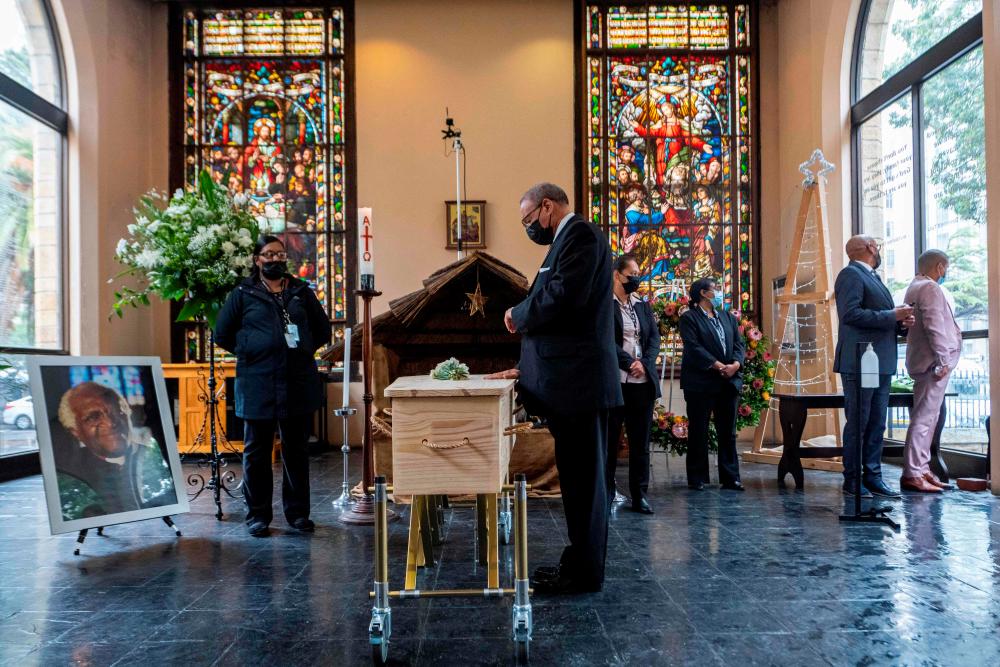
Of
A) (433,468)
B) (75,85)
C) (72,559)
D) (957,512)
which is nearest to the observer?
(433,468)

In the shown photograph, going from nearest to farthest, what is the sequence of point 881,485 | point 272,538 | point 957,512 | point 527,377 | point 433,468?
point 433,468
point 527,377
point 272,538
point 957,512
point 881,485

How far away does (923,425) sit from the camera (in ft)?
16.2

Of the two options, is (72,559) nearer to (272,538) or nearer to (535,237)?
(272,538)

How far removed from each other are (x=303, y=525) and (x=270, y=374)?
80 cm

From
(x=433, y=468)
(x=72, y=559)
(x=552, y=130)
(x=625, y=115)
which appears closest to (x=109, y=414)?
(x=72, y=559)

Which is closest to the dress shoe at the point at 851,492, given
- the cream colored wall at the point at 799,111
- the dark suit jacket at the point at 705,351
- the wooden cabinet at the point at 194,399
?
the dark suit jacket at the point at 705,351

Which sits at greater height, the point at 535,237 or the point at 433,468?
the point at 535,237

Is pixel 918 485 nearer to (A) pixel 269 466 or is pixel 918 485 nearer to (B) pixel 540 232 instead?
(B) pixel 540 232

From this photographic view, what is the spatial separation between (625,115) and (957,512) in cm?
509

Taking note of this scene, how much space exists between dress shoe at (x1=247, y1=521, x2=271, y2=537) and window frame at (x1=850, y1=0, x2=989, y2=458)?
15.3 ft

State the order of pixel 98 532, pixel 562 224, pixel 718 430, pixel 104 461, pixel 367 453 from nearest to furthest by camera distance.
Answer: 1. pixel 562 224
2. pixel 104 461
3. pixel 98 532
4. pixel 367 453
5. pixel 718 430

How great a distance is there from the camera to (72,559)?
351 centimetres

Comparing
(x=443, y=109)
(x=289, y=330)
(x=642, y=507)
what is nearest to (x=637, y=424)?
(x=642, y=507)

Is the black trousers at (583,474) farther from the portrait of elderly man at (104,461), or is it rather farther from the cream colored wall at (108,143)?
the cream colored wall at (108,143)
